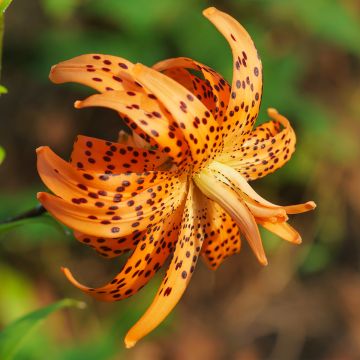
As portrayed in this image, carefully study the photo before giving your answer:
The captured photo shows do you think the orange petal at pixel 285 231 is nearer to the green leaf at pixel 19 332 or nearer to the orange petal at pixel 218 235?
the orange petal at pixel 218 235

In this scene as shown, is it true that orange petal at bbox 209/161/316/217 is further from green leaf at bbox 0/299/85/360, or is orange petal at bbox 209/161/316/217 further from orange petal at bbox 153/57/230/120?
green leaf at bbox 0/299/85/360

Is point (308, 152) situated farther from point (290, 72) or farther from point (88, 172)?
point (88, 172)

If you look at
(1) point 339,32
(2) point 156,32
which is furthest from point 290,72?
(2) point 156,32

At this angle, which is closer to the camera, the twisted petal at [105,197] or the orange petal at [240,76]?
the twisted petal at [105,197]

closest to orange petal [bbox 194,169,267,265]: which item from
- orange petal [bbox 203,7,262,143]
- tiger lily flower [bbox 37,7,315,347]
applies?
tiger lily flower [bbox 37,7,315,347]

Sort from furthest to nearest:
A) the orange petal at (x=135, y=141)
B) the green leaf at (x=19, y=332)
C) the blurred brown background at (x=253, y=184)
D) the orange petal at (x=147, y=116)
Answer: the blurred brown background at (x=253, y=184) → the green leaf at (x=19, y=332) → the orange petal at (x=135, y=141) → the orange petal at (x=147, y=116)

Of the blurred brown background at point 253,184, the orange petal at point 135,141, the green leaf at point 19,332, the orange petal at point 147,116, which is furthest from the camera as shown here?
the blurred brown background at point 253,184

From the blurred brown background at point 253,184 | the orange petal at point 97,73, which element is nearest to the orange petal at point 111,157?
the orange petal at point 97,73

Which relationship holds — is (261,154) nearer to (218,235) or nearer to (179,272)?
(218,235)
